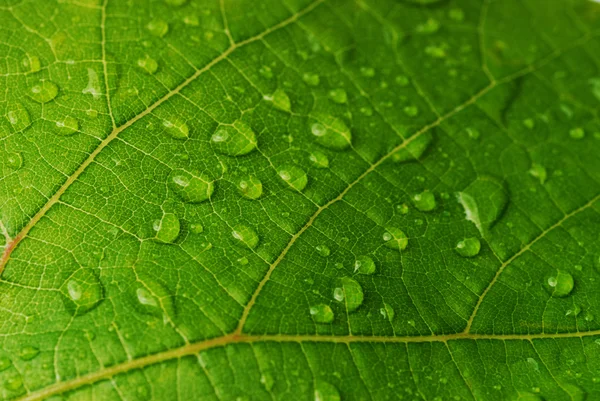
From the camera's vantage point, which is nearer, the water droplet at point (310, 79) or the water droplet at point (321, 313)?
the water droplet at point (321, 313)

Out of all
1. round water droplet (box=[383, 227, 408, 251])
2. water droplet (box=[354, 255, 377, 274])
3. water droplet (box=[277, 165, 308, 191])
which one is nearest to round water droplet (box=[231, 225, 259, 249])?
water droplet (box=[277, 165, 308, 191])

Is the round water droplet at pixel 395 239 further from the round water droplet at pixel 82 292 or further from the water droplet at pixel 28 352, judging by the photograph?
the water droplet at pixel 28 352

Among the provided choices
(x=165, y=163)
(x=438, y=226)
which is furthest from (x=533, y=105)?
(x=165, y=163)

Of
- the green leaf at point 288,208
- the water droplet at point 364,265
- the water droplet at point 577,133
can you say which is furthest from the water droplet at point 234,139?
the water droplet at point 577,133

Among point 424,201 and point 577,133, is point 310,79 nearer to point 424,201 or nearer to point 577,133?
point 424,201

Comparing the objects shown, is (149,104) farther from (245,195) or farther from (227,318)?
(227,318)

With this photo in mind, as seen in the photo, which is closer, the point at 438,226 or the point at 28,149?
the point at 28,149

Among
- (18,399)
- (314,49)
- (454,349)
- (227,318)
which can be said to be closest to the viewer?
(18,399)
